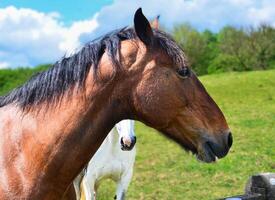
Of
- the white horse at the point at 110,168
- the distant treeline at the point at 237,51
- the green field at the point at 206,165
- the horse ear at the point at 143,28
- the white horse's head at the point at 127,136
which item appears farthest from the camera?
the distant treeline at the point at 237,51

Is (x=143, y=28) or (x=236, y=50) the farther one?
(x=236, y=50)

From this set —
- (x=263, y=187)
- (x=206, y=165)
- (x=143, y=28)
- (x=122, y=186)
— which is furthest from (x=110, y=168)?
(x=206, y=165)

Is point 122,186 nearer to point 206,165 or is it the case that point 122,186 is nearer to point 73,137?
point 73,137

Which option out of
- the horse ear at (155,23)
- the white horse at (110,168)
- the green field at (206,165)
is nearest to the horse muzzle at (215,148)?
the horse ear at (155,23)

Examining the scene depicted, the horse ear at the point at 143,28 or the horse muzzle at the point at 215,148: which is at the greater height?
the horse ear at the point at 143,28

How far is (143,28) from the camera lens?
9.56 ft

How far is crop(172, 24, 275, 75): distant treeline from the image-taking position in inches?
1567

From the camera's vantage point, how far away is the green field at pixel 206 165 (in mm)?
9297

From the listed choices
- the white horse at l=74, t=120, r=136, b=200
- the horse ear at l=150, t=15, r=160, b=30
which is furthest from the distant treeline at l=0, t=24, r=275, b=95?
the horse ear at l=150, t=15, r=160, b=30

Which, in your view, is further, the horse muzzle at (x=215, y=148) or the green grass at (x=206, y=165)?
the green grass at (x=206, y=165)

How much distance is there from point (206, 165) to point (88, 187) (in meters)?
5.26

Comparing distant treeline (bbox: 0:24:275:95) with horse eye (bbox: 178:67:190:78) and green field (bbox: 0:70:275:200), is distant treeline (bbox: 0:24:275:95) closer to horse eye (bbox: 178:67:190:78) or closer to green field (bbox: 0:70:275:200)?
green field (bbox: 0:70:275:200)

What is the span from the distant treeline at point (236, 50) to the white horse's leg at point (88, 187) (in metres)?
29.8

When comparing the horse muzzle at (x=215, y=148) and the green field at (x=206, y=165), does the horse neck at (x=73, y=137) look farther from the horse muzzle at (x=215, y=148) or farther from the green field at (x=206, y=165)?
the green field at (x=206, y=165)
